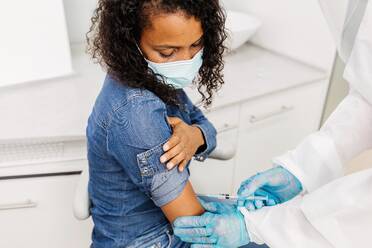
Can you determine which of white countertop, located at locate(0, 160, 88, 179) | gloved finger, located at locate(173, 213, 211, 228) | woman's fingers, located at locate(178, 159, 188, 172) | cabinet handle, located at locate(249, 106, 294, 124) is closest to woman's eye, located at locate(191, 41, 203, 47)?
woman's fingers, located at locate(178, 159, 188, 172)

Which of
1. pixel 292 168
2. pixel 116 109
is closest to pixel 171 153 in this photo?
pixel 116 109

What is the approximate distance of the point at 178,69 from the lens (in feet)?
2.92

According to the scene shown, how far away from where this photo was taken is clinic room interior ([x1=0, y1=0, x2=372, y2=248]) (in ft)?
2.78

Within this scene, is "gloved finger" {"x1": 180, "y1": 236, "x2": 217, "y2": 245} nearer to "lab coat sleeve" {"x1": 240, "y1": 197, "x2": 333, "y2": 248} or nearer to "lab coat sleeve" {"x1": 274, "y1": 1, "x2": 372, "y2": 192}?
"lab coat sleeve" {"x1": 240, "y1": 197, "x2": 333, "y2": 248}

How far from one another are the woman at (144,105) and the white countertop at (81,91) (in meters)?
0.33

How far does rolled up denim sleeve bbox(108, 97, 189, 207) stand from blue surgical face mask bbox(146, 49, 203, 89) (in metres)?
0.07

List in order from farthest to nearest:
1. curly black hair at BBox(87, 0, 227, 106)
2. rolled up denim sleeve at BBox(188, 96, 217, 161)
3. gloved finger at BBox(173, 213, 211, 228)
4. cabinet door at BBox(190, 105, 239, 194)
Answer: cabinet door at BBox(190, 105, 239, 194), rolled up denim sleeve at BBox(188, 96, 217, 161), gloved finger at BBox(173, 213, 211, 228), curly black hair at BBox(87, 0, 227, 106)

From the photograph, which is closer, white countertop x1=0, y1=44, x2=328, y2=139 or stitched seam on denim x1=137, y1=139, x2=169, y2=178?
stitched seam on denim x1=137, y1=139, x2=169, y2=178

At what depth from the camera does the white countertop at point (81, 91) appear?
1233 mm

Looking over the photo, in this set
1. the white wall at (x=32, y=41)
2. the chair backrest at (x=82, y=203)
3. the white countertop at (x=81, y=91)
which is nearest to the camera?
the chair backrest at (x=82, y=203)

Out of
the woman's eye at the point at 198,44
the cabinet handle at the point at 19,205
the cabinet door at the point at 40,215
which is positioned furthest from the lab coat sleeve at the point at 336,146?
the cabinet handle at the point at 19,205

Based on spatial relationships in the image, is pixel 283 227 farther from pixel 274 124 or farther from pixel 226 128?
pixel 274 124

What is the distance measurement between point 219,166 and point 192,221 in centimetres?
73

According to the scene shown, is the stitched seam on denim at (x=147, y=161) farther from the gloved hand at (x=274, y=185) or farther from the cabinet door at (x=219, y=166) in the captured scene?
the cabinet door at (x=219, y=166)
